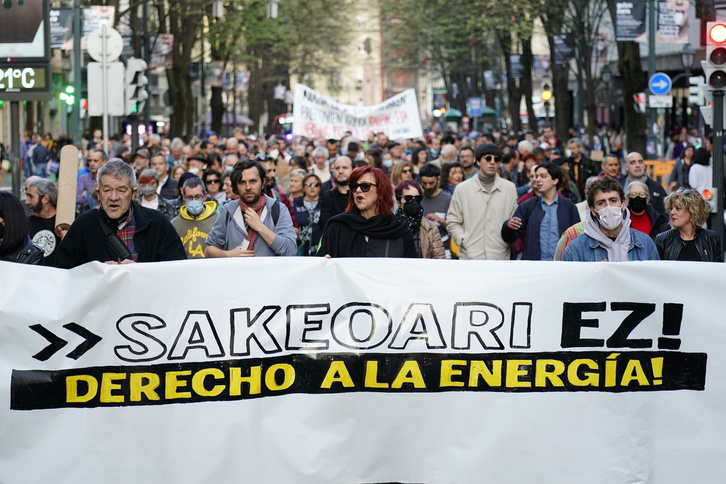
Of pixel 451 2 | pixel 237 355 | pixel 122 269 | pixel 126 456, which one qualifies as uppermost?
pixel 451 2

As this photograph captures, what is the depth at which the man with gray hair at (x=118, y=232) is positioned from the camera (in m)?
7.11

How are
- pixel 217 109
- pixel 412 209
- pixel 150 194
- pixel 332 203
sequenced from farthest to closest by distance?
pixel 217 109
pixel 150 194
pixel 332 203
pixel 412 209

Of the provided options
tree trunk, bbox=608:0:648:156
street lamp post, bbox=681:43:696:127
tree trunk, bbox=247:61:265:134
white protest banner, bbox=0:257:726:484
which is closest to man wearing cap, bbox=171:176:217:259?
white protest banner, bbox=0:257:726:484

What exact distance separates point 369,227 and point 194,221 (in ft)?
8.69

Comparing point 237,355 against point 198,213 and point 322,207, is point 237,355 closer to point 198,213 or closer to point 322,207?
point 198,213

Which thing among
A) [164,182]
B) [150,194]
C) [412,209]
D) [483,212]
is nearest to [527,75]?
[164,182]

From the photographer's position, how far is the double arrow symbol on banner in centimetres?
628

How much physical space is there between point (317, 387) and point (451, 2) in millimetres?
38503

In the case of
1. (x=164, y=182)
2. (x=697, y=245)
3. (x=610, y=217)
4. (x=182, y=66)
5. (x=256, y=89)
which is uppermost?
(x=256, y=89)

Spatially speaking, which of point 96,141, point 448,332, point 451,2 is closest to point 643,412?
point 448,332

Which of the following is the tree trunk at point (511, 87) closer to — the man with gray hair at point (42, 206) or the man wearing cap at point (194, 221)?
the man wearing cap at point (194, 221)

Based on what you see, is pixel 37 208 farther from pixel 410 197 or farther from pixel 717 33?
pixel 717 33

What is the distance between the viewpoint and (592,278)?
21.7 ft

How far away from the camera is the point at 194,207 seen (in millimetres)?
10234
